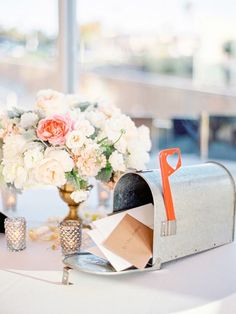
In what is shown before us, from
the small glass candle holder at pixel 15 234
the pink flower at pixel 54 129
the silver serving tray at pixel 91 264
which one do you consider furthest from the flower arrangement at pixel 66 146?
the silver serving tray at pixel 91 264

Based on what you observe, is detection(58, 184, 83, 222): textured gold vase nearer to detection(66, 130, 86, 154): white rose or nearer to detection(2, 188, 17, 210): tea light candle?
detection(66, 130, 86, 154): white rose

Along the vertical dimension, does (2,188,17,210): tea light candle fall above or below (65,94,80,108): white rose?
below

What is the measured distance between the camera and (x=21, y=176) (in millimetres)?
1322

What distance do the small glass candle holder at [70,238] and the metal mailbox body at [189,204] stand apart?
0.41 feet

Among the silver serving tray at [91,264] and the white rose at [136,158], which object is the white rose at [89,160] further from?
the silver serving tray at [91,264]

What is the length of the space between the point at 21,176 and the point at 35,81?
174 centimetres

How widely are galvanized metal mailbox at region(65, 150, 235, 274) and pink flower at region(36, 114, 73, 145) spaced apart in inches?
7.7

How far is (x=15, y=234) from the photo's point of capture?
4.37 ft

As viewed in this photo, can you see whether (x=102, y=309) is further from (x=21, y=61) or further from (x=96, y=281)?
(x=21, y=61)

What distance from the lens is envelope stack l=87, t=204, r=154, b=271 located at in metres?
1.14

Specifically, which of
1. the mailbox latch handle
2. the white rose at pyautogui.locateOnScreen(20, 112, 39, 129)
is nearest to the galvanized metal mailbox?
the mailbox latch handle

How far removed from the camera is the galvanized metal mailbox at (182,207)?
1141 millimetres

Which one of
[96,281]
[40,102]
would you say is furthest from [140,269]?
[40,102]


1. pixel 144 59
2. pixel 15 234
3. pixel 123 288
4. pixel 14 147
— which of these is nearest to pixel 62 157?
pixel 14 147
